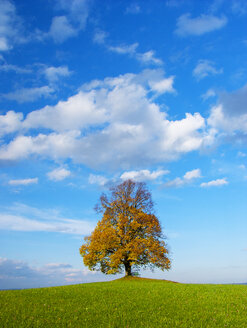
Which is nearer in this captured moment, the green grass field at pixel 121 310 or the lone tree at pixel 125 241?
the green grass field at pixel 121 310

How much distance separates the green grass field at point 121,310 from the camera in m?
14.6

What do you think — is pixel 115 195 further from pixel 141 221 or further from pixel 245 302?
pixel 245 302

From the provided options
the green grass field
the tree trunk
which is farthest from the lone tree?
the green grass field

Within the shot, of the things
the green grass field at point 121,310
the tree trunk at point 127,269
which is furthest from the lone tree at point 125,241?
the green grass field at point 121,310

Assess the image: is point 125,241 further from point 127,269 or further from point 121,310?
point 121,310

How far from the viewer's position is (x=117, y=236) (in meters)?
42.3

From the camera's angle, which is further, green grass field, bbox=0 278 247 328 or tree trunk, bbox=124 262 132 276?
tree trunk, bbox=124 262 132 276

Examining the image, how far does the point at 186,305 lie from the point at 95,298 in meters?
6.84

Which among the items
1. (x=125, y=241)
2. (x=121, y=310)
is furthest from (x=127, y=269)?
(x=121, y=310)

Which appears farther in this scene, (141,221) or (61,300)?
(141,221)

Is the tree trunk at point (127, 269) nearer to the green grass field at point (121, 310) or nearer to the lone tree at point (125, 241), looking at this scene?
the lone tree at point (125, 241)

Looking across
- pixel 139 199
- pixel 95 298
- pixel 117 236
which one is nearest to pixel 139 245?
pixel 117 236

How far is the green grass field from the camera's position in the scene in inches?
576

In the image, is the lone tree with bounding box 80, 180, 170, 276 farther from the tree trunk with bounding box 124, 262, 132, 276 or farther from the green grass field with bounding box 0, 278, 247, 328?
the green grass field with bounding box 0, 278, 247, 328
